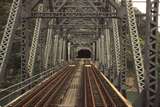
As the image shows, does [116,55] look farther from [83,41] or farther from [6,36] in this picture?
[83,41]

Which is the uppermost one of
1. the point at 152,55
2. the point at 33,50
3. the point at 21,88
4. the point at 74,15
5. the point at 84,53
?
the point at 74,15

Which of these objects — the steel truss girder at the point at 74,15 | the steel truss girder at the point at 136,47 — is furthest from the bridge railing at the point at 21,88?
the steel truss girder at the point at 136,47

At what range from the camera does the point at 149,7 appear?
48.7ft

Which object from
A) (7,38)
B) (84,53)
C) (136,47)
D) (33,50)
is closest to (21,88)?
(7,38)

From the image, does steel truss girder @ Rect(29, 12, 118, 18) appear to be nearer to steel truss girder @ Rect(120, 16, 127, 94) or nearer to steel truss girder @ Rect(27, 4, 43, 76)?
steel truss girder @ Rect(120, 16, 127, 94)

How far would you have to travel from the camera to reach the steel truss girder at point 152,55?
14414 mm

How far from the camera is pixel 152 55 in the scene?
14742mm

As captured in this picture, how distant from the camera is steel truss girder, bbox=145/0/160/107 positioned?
14.4m

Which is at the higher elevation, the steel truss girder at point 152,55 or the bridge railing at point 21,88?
the steel truss girder at point 152,55

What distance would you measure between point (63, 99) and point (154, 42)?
38.6 ft

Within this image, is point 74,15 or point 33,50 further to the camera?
point 33,50

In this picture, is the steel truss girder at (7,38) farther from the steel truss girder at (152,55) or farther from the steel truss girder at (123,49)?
the steel truss girder at (152,55)

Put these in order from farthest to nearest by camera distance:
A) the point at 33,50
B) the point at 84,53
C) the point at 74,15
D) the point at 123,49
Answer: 1. the point at 84,53
2. the point at 33,50
3. the point at 74,15
4. the point at 123,49

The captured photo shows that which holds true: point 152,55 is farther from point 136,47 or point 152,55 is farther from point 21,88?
point 21,88
